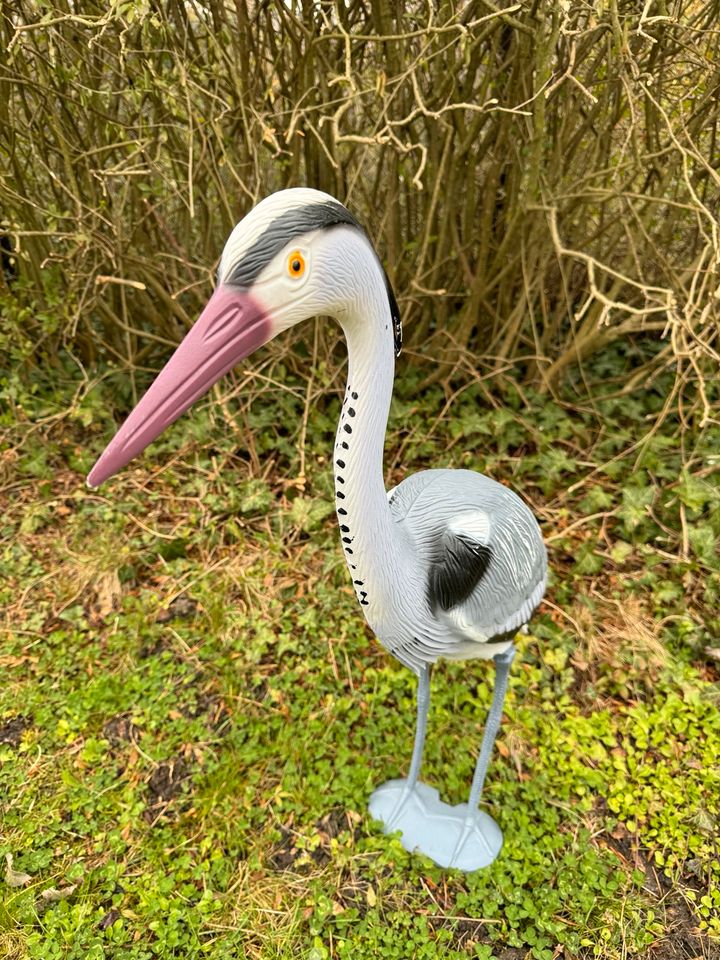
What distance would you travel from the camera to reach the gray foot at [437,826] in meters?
1.53

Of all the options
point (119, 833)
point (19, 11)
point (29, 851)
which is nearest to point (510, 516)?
point (119, 833)

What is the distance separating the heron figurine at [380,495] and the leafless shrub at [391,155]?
91 cm

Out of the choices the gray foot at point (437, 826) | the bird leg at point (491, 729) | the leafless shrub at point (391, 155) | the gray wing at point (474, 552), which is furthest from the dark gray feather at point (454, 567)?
the leafless shrub at point (391, 155)

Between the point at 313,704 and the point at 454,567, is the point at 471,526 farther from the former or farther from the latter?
the point at 313,704

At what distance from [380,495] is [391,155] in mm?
2015

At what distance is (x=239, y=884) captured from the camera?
1.49m

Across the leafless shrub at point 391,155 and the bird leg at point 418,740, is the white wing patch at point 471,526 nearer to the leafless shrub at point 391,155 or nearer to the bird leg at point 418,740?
the bird leg at point 418,740

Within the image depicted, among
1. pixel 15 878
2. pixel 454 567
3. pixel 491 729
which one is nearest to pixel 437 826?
pixel 491 729

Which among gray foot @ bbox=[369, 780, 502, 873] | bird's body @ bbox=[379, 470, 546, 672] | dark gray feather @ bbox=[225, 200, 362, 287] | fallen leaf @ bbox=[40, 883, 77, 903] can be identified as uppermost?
dark gray feather @ bbox=[225, 200, 362, 287]

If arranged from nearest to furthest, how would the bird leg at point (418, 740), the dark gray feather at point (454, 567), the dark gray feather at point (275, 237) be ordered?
Answer: the dark gray feather at point (275, 237), the dark gray feather at point (454, 567), the bird leg at point (418, 740)

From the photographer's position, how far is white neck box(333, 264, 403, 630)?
0.91 meters

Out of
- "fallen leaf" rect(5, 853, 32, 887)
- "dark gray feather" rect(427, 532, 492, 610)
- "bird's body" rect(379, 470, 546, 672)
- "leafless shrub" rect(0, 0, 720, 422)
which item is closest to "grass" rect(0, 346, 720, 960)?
"fallen leaf" rect(5, 853, 32, 887)

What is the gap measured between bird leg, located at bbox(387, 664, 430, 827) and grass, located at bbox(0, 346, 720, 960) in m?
0.12

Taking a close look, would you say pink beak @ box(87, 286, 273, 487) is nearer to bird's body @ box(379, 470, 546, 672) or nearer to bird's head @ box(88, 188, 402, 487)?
bird's head @ box(88, 188, 402, 487)
